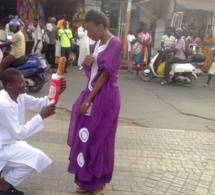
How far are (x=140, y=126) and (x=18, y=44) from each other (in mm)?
3400

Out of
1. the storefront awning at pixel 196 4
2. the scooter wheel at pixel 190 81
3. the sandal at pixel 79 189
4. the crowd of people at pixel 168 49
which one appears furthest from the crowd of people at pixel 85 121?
the storefront awning at pixel 196 4

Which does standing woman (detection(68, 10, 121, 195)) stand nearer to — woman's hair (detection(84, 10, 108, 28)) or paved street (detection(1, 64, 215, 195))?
woman's hair (detection(84, 10, 108, 28))

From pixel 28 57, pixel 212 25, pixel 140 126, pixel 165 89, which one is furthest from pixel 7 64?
pixel 212 25

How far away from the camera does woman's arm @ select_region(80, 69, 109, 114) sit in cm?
269

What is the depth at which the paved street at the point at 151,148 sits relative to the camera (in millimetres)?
3338

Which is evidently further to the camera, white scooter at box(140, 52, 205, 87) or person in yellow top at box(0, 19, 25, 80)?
white scooter at box(140, 52, 205, 87)

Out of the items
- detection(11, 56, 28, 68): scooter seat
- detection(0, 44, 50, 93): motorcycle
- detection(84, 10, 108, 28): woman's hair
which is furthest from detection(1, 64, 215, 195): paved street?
detection(84, 10, 108, 28): woman's hair

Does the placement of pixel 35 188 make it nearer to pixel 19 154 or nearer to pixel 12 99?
pixel 19 154

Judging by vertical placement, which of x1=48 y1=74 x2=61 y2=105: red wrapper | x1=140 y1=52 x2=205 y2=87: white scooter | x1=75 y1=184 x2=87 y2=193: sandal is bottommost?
x1=75 y1=184 x2=87 y2=193: sandal

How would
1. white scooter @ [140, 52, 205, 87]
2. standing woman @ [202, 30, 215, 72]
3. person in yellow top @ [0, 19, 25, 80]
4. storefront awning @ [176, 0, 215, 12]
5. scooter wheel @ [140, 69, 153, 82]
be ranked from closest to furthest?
person in yellow top @ [0, 19, 25, 80] < white scooter @ [140, 52, 205, 87] < scooter wheel @ [140, 69, 153, 82] < storefront awning @ [176, 0, 215, 12] < standing woman @ [202, 30, 215, 72]

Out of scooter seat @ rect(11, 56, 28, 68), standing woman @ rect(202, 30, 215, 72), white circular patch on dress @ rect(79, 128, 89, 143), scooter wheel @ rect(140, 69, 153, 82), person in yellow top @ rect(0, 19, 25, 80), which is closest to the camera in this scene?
white circular patch on dress @ rect(79, 128, 89, 143)

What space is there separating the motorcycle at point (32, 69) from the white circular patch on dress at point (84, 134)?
15.5ft

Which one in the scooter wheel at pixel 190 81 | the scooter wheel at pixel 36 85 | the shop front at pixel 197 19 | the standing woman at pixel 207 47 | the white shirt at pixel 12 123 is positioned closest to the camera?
the white shirt at pixel 12 123

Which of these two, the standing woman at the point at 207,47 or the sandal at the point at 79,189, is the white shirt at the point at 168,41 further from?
the sandal at the point at 79,189
